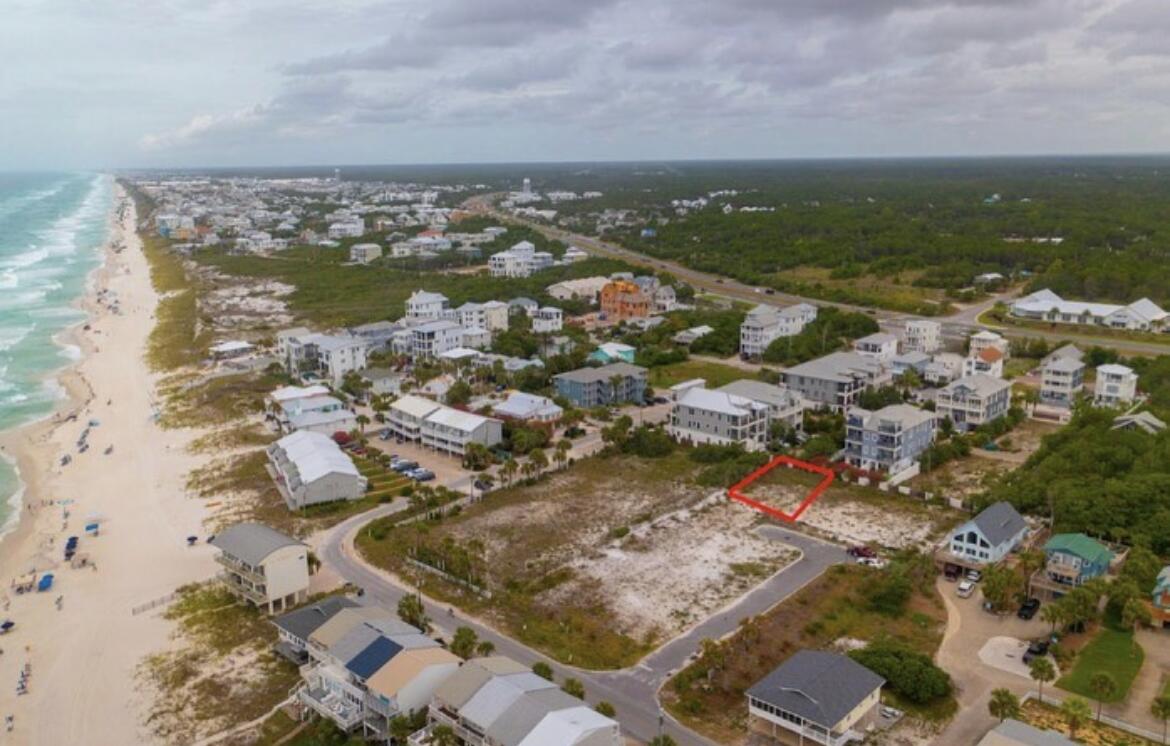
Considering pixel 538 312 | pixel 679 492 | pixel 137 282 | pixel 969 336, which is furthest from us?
pixel 137 282

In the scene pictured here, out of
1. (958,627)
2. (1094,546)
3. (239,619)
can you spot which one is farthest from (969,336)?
(239,619)

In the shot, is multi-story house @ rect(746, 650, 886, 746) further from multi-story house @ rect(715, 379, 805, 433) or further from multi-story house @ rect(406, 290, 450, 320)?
multi-story house @ rect(406, 290, 450, 320)

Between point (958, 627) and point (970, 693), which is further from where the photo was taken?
point (958, 627)

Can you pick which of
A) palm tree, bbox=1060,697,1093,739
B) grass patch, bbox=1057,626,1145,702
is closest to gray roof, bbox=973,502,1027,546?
grass patch, bbox=1057,626,1145,702

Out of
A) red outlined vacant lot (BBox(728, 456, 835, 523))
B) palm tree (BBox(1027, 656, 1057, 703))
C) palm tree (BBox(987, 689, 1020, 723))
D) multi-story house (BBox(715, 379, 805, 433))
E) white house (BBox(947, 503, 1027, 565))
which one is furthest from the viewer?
multi-story house (BBox(715, 379, 805, 433))

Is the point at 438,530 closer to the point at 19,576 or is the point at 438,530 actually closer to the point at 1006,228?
the point at 19,576
